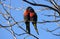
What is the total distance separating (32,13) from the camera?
2.88 m

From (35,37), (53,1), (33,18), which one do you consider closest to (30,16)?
(33,18)

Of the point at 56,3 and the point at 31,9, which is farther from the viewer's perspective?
the point at 56,3

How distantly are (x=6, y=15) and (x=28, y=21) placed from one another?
907 mm

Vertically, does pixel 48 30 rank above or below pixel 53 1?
below

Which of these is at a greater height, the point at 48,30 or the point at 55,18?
the point at 55,18

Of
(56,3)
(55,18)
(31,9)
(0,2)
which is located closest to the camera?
(31,9)

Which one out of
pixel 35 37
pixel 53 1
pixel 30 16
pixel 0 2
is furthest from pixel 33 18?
pixel 0 2

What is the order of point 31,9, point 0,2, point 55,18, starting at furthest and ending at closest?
point 0,2 → point 55,18 → point 31,9

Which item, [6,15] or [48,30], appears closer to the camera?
[48,30]

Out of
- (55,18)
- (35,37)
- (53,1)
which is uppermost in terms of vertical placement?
(53,1)

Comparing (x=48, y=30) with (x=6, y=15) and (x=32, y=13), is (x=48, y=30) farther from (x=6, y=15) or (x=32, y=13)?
(x=6, y=15)

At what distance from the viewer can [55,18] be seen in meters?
3.15

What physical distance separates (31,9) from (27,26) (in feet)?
0.87

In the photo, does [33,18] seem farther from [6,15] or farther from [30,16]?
[6,15]
